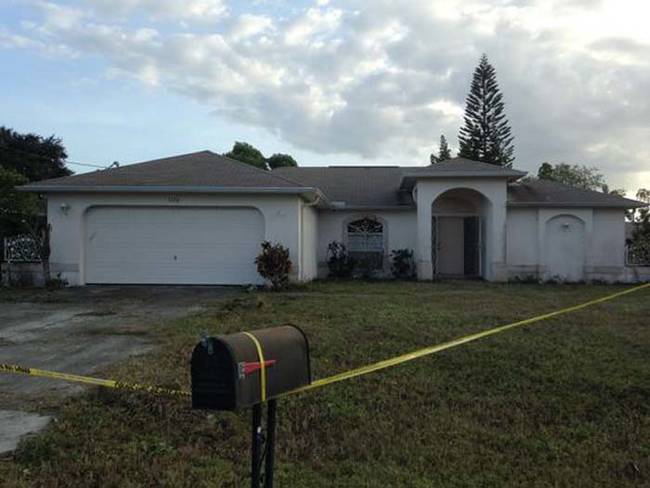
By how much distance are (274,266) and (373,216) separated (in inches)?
253

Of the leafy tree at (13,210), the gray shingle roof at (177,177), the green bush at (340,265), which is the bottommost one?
the green bush at (340,265)

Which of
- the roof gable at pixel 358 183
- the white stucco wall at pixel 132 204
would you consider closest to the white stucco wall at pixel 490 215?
the roof gable at pixel 358 183

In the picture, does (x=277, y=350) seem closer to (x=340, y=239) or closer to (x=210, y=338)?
(x=210, y=338)

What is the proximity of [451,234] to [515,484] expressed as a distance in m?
20.2

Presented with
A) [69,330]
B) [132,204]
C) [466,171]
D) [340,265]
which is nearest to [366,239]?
[340,265]

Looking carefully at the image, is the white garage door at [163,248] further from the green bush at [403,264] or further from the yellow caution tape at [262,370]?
the yellow caution tape at [262,370]

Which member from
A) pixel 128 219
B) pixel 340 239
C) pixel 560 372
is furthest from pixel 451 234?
pixel 560 372

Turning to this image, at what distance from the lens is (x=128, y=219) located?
1773 cm

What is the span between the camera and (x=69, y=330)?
10.1 m

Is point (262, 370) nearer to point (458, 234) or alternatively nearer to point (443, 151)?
point (458, 234)

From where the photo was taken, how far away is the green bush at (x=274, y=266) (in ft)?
55.1

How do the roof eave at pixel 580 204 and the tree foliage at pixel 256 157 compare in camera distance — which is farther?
the tree foliage at pixel 256 157

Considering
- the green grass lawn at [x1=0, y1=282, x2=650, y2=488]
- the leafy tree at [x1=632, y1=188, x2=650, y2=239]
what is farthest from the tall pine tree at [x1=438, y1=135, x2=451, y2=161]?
the green grass lawn at [x1=0, y1=282, x2=650, y2=488]

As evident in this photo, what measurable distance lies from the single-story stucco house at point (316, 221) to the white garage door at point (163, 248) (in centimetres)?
3
